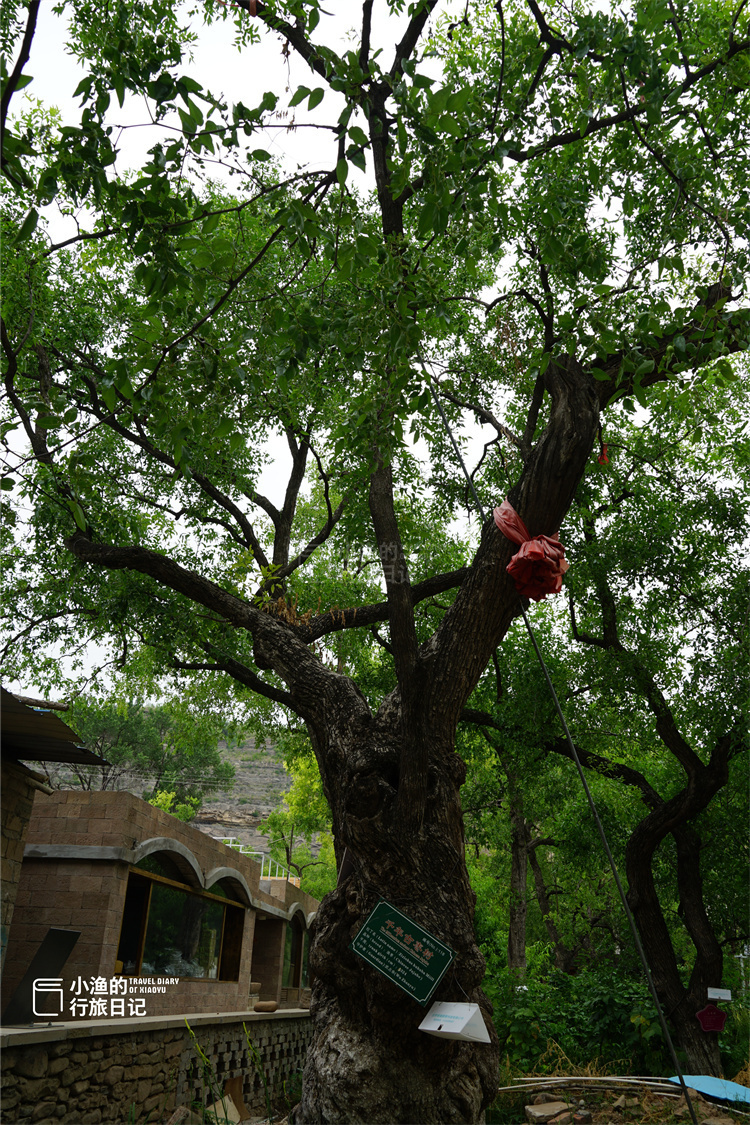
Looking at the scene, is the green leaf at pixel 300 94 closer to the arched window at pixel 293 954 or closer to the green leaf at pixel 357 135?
the green leaf at pixel 357 135

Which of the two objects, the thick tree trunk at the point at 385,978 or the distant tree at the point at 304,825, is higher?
the distant tree at the point at 304,825

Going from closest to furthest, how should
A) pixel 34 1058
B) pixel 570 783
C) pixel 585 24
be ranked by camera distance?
pixel 585 24 → pixel 34 1058 → pixel 570 783

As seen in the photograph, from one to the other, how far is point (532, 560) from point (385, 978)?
2.64 m

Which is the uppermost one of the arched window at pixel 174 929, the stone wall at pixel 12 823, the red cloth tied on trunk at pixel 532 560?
the red cloth tied on trunk at pixel 532 560

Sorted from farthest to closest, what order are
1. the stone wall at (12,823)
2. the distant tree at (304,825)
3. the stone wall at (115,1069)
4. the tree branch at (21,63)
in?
the distant tree at (304,825)
the stone wall at (12,823)
the stone wall at (115,1069)
the tree branch at (21,63)

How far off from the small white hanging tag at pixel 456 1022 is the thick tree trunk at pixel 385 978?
0.32m

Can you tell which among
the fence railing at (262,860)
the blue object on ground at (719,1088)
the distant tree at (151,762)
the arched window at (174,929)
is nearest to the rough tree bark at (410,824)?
the blue object on ground at (719,1088)

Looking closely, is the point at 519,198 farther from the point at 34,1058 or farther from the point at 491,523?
the point at 34,1058

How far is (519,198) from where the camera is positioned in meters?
7.26

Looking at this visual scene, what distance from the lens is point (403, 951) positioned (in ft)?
13.8

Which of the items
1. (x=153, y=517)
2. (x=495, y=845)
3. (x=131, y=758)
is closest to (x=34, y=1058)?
(x=153, y=517)

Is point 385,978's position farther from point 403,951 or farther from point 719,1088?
point 719,1088

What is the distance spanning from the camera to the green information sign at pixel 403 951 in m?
4.14

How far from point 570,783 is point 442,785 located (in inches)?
346
